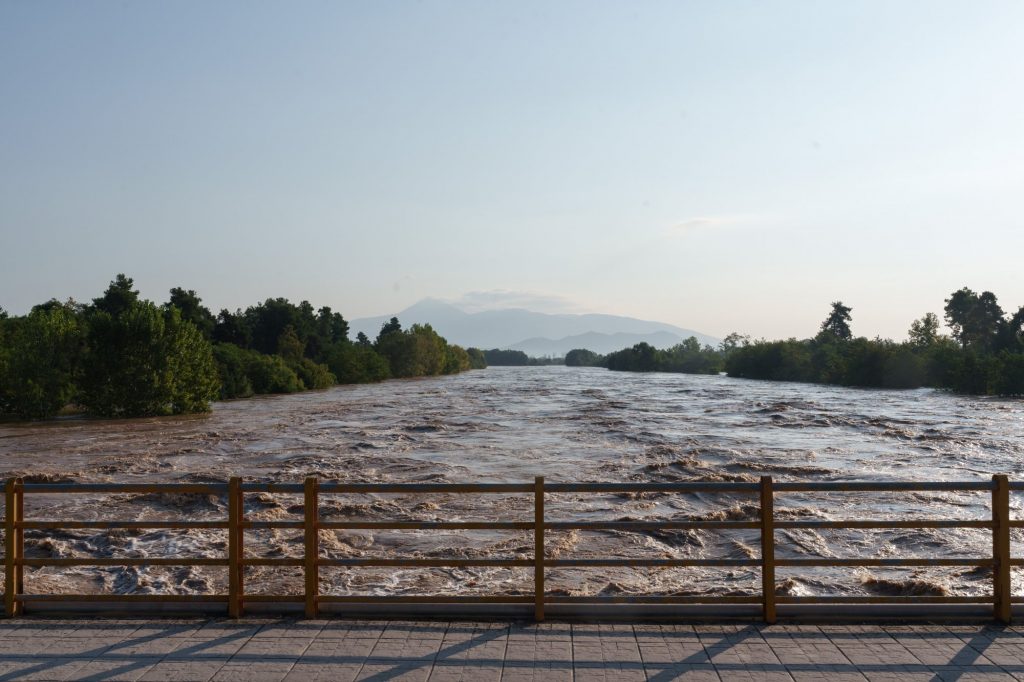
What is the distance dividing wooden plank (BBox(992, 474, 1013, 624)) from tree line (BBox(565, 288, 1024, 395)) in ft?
200

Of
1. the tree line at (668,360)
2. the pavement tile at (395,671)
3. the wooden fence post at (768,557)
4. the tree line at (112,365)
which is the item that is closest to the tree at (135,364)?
the tree line at (112,365)

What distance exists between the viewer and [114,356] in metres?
43.9

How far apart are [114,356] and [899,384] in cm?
6466

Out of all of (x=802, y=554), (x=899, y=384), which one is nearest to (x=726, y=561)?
(x=802, y=554)

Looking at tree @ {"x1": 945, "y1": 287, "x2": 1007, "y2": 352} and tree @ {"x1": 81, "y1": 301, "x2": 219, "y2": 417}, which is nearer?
tree @ {"x1": 81, "y1": 301, "x2": 219, "y2": 417}

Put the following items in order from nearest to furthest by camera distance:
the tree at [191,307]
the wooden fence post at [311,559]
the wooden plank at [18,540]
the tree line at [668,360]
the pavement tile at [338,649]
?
the pavement tile at [338,649], the wooden fence post at [311,559], the wooden plank at [18,540], the tree at [191,307], the tree line at [668,360]

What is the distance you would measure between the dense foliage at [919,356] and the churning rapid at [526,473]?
44.4ft

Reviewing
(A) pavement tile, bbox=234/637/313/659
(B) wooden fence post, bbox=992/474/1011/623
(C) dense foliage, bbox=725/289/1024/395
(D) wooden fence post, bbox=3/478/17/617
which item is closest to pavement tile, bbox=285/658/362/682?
(A) pavement tile, bbox=234/637/313/659

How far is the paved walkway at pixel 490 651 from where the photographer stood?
17.6 ft

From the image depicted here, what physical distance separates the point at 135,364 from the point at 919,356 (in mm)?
64809

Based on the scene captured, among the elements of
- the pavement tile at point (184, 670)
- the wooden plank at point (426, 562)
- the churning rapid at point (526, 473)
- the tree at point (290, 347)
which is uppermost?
the tree at point (290, 347)

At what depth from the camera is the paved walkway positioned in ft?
17.6

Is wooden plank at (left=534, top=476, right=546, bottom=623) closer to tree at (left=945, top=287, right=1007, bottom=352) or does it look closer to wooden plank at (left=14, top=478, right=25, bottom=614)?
wooden plank at (left=14, top=478, right=25, bottom=614)

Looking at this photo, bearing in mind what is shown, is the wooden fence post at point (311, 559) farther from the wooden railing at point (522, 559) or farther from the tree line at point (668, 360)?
the tree line at point (668, 360)
